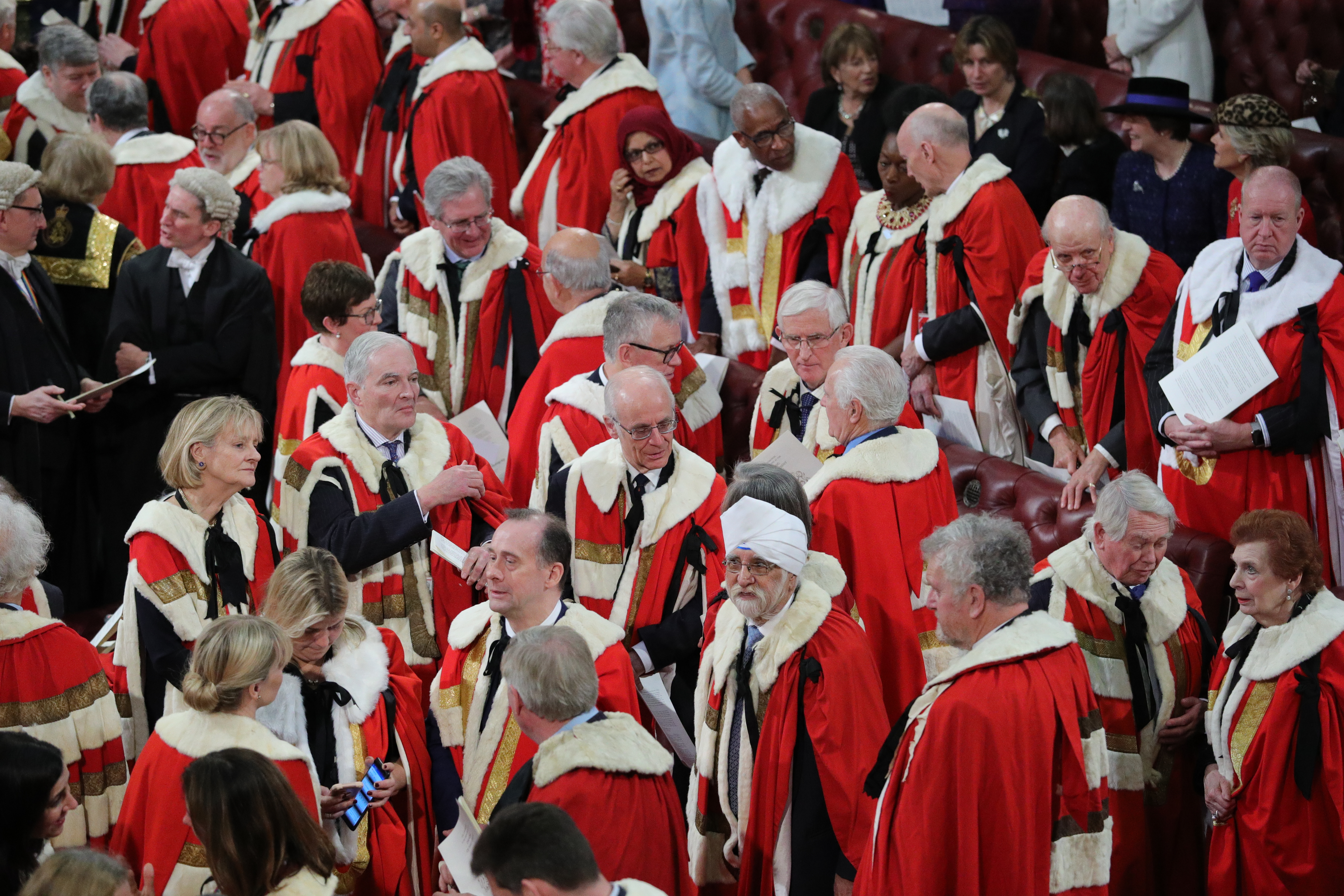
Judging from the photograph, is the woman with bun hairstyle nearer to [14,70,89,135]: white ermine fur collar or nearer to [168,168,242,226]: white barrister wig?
[168,168,242,226]: white barrister wig

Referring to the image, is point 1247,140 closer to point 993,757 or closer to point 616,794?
point 993,757

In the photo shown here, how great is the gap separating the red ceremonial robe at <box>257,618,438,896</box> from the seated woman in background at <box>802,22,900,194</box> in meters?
4.34

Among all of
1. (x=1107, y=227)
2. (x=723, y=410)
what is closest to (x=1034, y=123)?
(x=1107, y=227)

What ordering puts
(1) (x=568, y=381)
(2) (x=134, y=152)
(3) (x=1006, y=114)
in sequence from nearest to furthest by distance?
(1) (x=568, y=381) < (3) (x=1006, y=114) < (2) (x=134, y=152)

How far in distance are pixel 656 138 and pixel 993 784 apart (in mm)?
4038

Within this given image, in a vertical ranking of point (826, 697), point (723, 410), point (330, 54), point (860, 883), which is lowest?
point (860, 883)

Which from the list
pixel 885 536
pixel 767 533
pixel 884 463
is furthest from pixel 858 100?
pixel 767 533

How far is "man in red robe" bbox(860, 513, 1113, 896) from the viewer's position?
3848 mm

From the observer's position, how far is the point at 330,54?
911 cm

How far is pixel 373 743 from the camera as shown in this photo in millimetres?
4203

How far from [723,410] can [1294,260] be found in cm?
210

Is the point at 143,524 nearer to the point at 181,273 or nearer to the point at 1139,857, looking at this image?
the point at 181,273

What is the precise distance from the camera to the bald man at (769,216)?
269 inches

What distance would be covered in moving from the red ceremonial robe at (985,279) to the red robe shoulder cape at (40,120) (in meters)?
4.39
